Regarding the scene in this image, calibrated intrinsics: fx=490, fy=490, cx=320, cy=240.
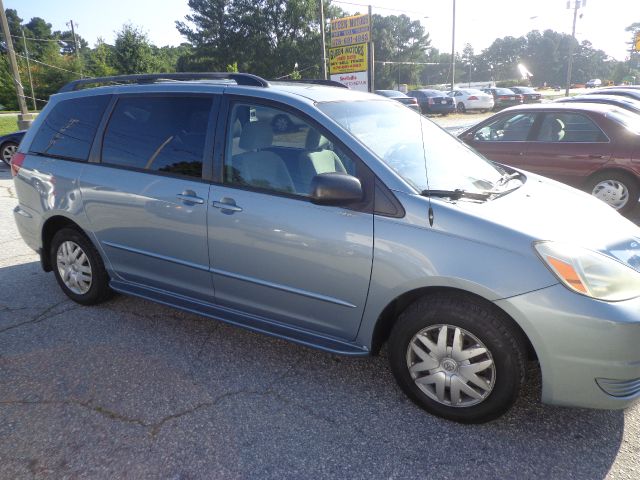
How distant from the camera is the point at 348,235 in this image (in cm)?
265

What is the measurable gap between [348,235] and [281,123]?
945 millimetres

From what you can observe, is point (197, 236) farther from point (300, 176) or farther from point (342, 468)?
point (342, 468)

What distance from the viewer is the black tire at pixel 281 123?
307 centimetres

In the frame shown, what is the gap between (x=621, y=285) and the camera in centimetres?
229

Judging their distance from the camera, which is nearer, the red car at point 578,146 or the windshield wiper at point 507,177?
the windshield wiper at point 507,177

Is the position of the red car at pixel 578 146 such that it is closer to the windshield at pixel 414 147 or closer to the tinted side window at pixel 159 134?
the windshield at pixel 414 147

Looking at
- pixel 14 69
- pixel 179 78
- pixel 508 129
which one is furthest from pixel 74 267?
pixel 14 69

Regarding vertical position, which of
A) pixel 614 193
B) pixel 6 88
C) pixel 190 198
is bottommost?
pixel 614 193

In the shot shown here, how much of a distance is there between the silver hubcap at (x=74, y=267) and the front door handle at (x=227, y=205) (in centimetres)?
158

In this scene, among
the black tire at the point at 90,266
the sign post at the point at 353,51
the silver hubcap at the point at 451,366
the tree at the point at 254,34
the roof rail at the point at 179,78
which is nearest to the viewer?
the silver hubcap at the point at 451,366

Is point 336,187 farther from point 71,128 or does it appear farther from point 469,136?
point 469,136

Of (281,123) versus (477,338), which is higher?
(281,123)

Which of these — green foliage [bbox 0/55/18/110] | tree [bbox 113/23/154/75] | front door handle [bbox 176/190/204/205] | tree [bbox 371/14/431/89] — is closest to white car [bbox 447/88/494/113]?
tree [bbox 113/23/154/75]

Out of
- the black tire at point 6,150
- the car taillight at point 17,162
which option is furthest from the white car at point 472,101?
Result: the car taillight at point 17,162
